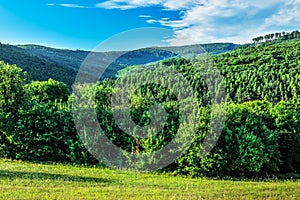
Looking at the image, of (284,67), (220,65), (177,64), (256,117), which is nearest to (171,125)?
(256,117)

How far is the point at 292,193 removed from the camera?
15414 millimetres

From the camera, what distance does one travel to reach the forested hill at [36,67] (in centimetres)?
9594

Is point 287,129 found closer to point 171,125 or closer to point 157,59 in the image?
point 171,125

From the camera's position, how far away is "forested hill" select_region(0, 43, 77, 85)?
315ft

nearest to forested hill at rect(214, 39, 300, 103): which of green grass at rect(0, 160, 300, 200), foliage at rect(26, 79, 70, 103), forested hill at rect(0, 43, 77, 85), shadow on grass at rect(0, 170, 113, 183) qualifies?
foliage at rect(26, 79, 70, 103)

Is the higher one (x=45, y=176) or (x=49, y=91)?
(x=49, y=91)

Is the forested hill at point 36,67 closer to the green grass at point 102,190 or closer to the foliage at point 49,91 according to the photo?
the foliage at point 49,91

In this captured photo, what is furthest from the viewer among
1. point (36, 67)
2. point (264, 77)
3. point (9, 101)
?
point (36, 67)

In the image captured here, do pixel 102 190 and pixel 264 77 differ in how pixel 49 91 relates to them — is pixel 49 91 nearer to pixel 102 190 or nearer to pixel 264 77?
pixel 102 190

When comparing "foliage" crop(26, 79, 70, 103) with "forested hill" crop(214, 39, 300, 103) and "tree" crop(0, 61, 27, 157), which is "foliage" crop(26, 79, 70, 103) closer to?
"tree" crop(0, 61, 27, 157)

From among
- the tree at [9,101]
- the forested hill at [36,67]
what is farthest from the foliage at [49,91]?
the forested hill at [36,67]

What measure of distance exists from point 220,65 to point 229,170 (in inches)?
3377

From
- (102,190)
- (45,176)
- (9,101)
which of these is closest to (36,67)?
(9,101)

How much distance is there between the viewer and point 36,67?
103 metres
